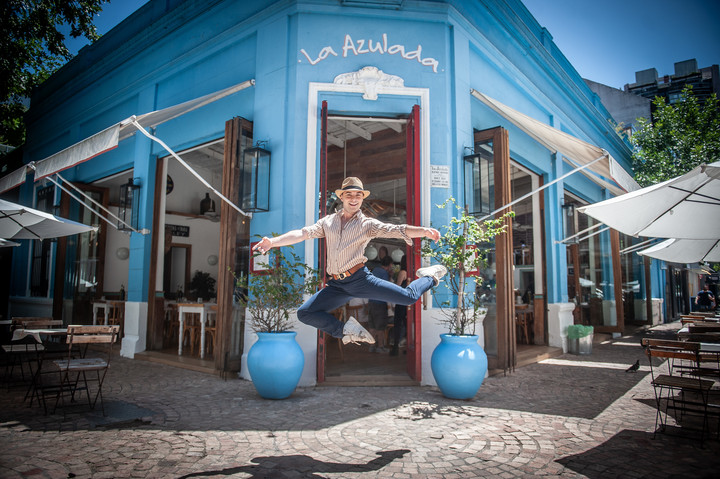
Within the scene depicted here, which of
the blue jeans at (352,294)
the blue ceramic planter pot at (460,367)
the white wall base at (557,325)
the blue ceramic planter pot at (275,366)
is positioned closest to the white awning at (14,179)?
the blue ceramic planter pot at (275,366)

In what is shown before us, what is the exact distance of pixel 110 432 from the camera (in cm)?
397

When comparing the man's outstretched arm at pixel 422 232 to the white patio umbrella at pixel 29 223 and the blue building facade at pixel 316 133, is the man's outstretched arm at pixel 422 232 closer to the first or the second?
the blue building facade at pixel 316 133

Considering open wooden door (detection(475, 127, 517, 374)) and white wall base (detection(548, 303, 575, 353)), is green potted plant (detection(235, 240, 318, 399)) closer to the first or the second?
open wooden door (detection(475, 127, 517, 374))

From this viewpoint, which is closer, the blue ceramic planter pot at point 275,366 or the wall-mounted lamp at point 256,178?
the blue ceramic planter pot at point 275,366

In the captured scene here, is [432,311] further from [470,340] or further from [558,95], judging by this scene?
[558,95]

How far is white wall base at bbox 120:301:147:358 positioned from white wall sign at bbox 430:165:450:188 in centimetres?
608

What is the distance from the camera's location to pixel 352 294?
4.04 meters

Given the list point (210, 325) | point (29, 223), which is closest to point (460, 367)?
point (210, 325)

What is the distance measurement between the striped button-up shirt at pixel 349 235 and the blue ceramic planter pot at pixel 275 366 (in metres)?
1.75

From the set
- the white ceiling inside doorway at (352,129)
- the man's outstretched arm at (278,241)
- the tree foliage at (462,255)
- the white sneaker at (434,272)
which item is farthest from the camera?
the white ceiling inside doorway at (352,129)

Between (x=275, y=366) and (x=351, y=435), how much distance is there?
5.28 ft

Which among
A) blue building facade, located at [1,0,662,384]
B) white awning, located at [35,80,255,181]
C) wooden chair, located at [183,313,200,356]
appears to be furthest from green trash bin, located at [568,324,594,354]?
white awning, located at [35,80,255,181]

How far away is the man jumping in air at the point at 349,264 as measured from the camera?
3963 mm

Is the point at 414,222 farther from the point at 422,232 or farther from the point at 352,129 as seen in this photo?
the point at 352,129
